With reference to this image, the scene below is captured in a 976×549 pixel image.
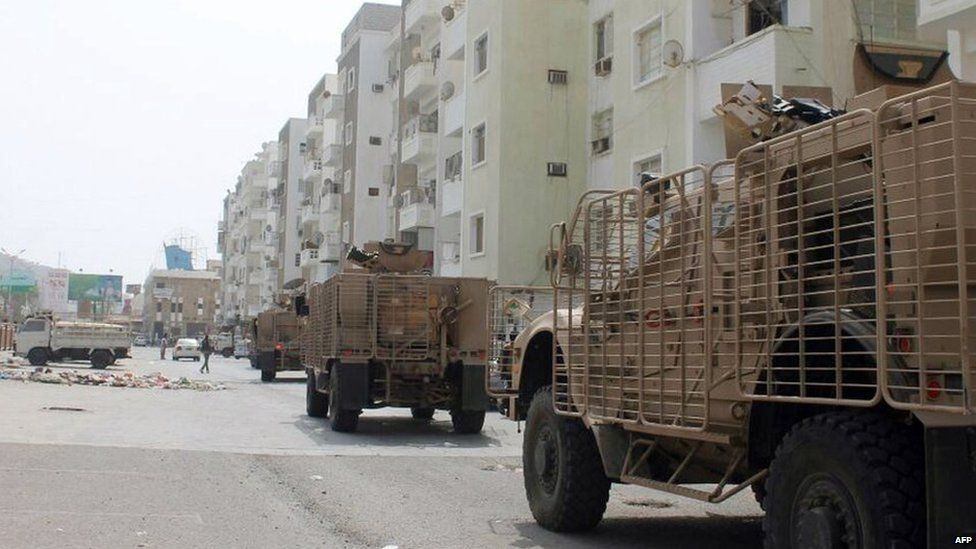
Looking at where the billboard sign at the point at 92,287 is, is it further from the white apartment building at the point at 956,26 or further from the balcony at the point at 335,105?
the white apartment building at the point at 956,26

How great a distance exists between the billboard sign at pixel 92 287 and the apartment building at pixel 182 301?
1876cm

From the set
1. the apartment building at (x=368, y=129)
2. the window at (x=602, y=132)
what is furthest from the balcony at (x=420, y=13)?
the window at (x=602, y=132)

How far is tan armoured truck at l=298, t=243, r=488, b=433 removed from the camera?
1605 cm

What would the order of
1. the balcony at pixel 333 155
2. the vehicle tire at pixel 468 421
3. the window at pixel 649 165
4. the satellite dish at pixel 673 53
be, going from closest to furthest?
1. the vehicle tire at pixel 468 421
2. the satellite dish at pixel 673 53
3. the window at pixel 649 165
4. the balcony at pixel 333 155

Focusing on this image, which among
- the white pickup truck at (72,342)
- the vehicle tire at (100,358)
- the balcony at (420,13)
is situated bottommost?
the vehicle tire at (100,358)

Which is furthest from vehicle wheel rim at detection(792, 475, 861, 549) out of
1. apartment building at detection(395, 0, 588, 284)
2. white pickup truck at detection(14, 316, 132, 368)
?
white pickup truck at detection(14, 316, 132, 368)

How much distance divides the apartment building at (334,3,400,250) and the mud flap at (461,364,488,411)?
39.8m

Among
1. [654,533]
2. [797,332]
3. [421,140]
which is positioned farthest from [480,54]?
[797,332]

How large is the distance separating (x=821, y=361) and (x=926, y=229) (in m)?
0.94

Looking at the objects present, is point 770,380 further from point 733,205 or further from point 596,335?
point 596,335

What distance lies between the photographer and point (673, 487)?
665 cm

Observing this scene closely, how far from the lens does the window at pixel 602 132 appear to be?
28406 millimetres

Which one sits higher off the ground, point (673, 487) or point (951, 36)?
point (951, 36)

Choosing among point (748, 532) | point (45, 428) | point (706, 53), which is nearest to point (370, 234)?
point (706, 53)
